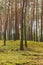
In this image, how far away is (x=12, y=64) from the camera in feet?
38.9

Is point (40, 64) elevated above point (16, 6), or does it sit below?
below

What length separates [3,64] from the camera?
11.8m

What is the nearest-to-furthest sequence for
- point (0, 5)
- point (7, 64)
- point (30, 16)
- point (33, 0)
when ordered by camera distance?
point (7, 64) → point (0, 5) → point (33, 0) → point (30, 16)

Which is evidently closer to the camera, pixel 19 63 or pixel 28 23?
pixel 19 63

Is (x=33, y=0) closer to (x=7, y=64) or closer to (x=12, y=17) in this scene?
(x=12, y=17)

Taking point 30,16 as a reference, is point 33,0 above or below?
above

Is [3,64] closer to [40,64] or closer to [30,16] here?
[40,64]

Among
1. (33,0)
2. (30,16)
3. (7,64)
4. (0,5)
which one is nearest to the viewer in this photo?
(7,64)

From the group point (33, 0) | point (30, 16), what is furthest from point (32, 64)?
point (30, 16)

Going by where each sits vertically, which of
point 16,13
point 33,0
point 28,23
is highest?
point 33,0

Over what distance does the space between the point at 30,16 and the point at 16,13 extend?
982 cm

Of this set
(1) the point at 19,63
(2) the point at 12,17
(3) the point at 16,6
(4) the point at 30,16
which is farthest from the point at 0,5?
(1) the point at 19,63

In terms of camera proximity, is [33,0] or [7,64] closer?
[7,64]

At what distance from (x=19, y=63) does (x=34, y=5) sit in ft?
79.3
